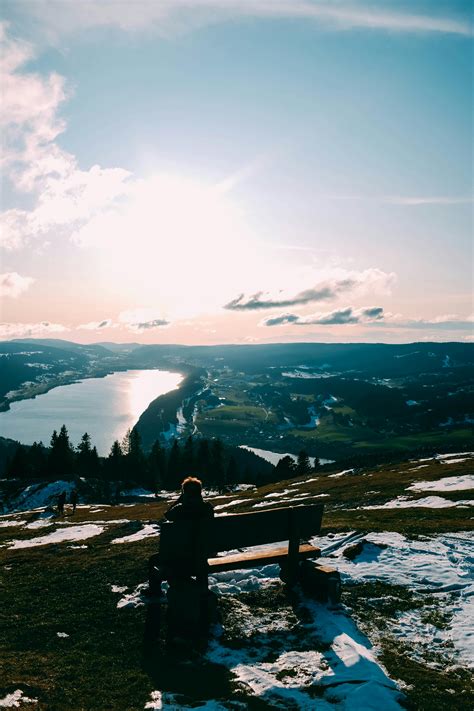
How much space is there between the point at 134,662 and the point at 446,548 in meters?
10.9

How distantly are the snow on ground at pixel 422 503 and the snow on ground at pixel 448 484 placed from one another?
406 centimetres

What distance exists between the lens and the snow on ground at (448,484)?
3132 centimetres

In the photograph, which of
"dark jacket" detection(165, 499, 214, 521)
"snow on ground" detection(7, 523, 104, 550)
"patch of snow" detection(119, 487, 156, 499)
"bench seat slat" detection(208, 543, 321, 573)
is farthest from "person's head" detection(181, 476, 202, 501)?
"patch of snow" detection(119, 487, 156, 499)

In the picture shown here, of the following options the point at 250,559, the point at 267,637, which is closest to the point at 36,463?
the point at 250,559

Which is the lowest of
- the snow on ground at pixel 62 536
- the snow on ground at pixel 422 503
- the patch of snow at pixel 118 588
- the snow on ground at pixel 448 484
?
the snow on ground at pixel 62 536

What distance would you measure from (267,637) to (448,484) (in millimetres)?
27865

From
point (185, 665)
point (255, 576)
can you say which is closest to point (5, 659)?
point (185, 665)

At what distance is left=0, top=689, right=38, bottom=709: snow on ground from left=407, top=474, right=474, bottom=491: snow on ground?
2919 centimetres

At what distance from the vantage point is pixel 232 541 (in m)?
11.1

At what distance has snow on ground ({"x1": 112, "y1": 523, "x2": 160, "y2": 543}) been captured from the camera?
21.8m

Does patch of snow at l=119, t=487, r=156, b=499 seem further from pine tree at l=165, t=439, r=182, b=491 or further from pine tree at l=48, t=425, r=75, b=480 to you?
pine tree at l=48, t=425, r=75, b=480

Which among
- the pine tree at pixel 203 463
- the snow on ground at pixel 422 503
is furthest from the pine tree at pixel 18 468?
the snow on ground at pixel 422 503

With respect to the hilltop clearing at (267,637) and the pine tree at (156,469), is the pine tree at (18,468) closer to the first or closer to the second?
the pine tree at (156,469)

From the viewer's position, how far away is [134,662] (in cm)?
908
